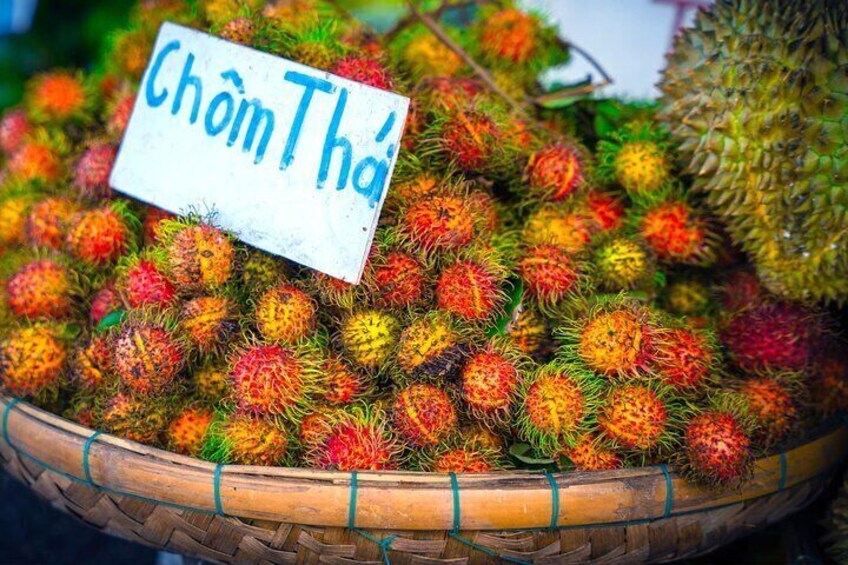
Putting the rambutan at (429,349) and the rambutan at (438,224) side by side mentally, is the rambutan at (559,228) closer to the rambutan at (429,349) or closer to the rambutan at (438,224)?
the rambutan at (438,224)

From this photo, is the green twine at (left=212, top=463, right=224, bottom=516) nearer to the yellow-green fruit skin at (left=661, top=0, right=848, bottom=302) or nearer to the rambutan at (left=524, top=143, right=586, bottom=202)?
the rambutan at (left=524, top=143, right=586, bottom=202)

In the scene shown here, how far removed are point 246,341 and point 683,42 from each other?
132 cm

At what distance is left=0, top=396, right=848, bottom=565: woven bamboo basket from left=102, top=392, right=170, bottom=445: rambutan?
0.04m

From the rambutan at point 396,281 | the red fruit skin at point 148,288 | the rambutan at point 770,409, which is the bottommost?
the red fruit skin at point 148,288

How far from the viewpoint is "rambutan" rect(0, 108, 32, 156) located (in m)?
2.19

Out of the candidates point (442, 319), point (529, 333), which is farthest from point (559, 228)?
point (442, 319)

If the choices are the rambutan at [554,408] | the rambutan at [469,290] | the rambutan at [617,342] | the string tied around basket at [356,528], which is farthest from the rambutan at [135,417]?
the rambutan at [617,342]

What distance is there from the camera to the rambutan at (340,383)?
→ 1.44 m

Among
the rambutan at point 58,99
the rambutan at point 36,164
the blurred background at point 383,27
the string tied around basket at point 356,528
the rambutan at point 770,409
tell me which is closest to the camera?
the string tied around basket at point 356,528

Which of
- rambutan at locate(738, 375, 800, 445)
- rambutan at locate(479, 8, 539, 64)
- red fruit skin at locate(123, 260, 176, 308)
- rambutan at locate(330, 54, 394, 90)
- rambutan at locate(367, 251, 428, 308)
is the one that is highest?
Answer: rambutan at locate(479, 8, 539, 64)

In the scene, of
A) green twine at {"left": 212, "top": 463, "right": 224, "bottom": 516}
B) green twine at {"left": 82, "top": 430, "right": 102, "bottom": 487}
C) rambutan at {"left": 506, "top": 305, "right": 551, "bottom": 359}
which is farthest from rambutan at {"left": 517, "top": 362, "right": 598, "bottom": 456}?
green twine at {"left": 82, "top": 430, "right": 102, "bottom": 487}

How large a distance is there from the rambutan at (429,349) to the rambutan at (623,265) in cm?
43

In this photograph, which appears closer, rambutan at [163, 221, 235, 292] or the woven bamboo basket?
the woven bamboo basket

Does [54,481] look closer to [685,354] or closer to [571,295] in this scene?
[571,295]
